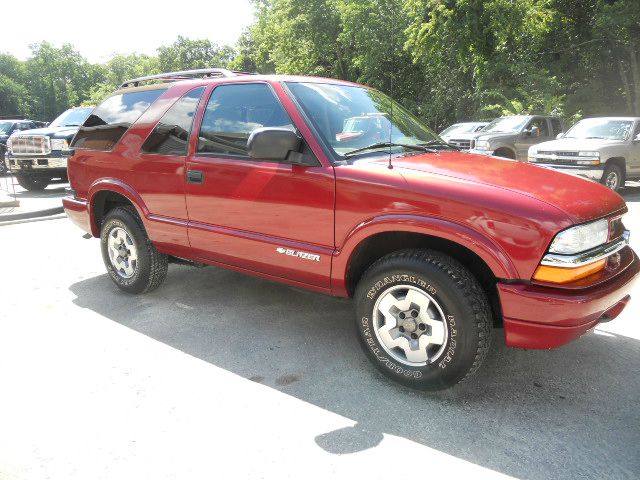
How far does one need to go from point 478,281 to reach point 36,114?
102861 mm

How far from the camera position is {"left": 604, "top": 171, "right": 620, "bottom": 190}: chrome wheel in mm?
10236

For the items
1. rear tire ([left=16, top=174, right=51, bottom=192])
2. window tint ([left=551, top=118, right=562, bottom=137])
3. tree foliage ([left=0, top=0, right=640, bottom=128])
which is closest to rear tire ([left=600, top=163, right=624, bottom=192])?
window tint ([left=551, top=118, right=562, bottom=137])

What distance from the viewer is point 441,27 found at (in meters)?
19.5

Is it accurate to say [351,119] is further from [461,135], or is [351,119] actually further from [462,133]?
[462,133]

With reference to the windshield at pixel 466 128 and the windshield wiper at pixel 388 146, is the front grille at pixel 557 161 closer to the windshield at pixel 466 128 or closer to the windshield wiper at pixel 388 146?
the windshield at pixel 466 128

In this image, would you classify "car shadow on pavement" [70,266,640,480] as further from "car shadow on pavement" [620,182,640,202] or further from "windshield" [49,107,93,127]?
"windshield" [49,107,93,127]

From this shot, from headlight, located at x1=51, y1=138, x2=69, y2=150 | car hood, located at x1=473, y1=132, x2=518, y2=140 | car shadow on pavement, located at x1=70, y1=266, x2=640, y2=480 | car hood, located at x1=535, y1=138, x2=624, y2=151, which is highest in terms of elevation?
headlight, located at x1=51, y1=138, x2=69, y2=150

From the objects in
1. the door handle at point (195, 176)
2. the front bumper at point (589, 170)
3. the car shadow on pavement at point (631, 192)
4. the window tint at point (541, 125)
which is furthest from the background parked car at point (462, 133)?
the door handle at point (195, 176)

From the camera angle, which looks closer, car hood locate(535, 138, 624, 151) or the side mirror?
the side mirror

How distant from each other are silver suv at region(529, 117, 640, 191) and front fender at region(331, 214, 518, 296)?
8.20m

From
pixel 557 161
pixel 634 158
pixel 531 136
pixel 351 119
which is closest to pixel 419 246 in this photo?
pixel 351 119

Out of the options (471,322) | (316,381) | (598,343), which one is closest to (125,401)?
(316,381)

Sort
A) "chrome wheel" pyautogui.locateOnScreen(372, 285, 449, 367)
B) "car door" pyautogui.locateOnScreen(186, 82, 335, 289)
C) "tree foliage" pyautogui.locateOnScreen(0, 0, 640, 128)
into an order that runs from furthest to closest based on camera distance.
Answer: "tree foliage" pyautogui.locateOnScreen(0, 0, 640, 128) → "car door" pyautogui.locateOnScreen(186, 82, 335, 289) → "chrome wheel" pyautogui.locateOnScreen(372, 285, 449, 367)

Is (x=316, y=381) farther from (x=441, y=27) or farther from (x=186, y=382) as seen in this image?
(x=441, y=27)
